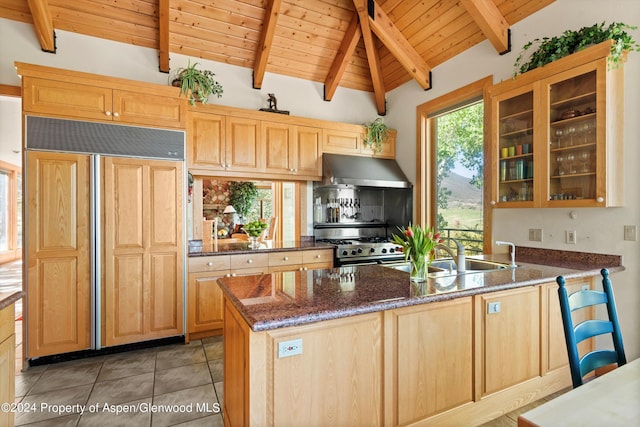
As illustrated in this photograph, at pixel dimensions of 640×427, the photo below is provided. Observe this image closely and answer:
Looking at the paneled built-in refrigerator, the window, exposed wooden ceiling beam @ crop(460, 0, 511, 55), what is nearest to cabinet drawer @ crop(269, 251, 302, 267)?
the paneled built-in refrigerator

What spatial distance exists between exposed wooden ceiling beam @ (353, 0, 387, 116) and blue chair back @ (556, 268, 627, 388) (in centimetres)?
346

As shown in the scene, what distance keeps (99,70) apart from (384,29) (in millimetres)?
3183

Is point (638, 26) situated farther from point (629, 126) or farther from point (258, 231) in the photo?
point (258, 231)

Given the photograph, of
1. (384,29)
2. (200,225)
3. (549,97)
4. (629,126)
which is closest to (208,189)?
(200,225)

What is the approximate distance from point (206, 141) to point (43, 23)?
1.72m

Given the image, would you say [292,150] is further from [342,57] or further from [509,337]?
[509,337]

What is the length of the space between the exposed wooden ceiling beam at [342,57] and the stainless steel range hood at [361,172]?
1024 mm

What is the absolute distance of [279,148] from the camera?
3789 millimetres

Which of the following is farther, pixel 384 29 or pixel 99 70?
pixel 384 29

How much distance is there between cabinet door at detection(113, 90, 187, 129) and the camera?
283 cm

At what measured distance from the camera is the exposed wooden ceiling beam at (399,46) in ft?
12.0

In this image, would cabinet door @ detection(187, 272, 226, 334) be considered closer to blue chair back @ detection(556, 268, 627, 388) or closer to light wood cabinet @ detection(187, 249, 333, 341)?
light wood cabinet @ detection(187, 249, 333, 341)

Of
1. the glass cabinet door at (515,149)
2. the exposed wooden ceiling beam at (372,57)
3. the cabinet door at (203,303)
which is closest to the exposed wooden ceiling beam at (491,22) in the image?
the glass cabinet door at (515,149)

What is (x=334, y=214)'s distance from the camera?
442 cm
